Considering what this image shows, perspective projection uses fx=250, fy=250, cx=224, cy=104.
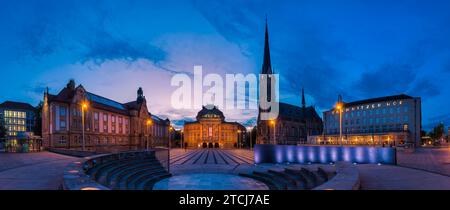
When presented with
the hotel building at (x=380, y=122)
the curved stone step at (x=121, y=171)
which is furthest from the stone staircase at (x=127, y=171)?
the hotel building at (x=380, y=122)

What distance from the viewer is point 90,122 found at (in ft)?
191

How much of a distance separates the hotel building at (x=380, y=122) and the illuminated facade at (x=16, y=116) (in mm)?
137526

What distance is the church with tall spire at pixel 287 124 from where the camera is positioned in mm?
109500

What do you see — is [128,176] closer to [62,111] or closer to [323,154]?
[323,154]

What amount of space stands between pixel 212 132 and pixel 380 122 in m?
70.8

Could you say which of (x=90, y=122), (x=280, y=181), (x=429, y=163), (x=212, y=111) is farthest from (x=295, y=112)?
(x=280, y=181)

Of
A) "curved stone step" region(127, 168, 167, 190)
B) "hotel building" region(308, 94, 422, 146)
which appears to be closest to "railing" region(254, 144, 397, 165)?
"curved stone step" region(127, 168, 167, 190)

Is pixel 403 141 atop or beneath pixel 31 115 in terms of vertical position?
beneath

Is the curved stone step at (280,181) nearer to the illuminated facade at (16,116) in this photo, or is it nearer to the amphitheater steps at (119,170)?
the amphitheater steps at (119,170)
